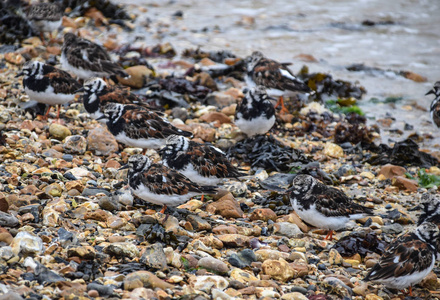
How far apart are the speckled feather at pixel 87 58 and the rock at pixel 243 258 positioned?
5.18m

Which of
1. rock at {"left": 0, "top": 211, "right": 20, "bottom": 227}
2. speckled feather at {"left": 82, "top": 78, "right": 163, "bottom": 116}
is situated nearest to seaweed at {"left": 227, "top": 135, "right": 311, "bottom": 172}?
speckled feather at {"left": 82, "top": 78, "right": 163, "bottom": 116}

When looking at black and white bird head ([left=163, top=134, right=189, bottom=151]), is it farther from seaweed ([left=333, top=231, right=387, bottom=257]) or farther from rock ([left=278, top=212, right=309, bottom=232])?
seaweed ([left=333, top=231, right=387, bottom=257])

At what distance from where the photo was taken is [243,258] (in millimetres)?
4602

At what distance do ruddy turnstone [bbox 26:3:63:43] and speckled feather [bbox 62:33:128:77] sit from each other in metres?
2.00

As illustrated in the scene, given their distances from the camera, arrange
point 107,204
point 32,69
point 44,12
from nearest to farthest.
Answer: point 107,204, point 32,69, point 44,12

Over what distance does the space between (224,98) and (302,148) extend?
1884mm

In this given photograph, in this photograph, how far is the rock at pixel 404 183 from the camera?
6910 millimetres

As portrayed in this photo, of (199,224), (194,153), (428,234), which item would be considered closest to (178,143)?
(194,153)

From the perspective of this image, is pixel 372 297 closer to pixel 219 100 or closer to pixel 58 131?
pixel 58 131

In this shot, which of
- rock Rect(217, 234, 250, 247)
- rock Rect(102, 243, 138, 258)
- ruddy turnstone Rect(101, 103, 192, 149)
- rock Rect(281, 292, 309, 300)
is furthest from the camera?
ruddy turnstone Rect(101, 103, 192, 149)

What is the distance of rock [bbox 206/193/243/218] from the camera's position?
5598mm

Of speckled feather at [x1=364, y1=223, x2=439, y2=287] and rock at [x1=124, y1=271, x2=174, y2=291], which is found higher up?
rock at [x1=124, y1=271, x2=174, y2=291]

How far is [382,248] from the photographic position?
17.2 feet

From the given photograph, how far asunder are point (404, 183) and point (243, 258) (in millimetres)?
3350
